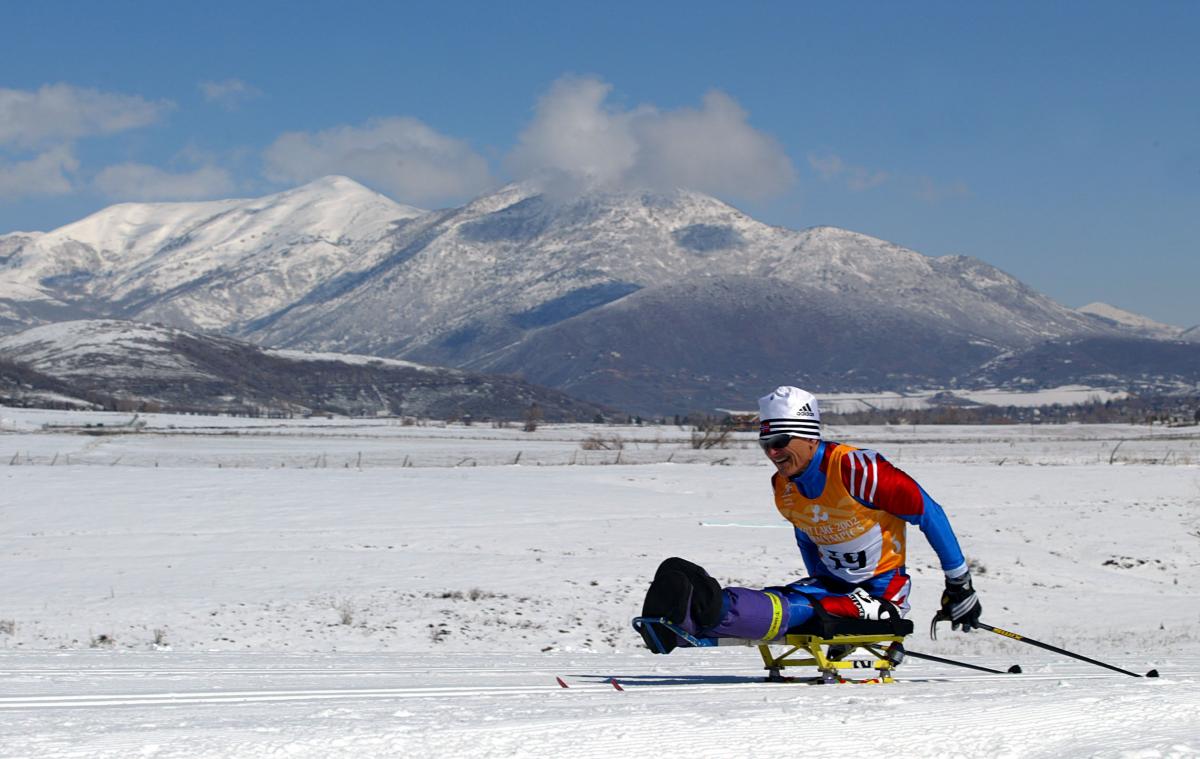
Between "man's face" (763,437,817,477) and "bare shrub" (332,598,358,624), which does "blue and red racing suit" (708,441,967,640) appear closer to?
"man's face" (763,437,817,477)

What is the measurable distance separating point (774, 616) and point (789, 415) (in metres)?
1.22

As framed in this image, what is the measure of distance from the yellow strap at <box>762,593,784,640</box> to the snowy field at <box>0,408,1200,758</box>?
33 centimetres

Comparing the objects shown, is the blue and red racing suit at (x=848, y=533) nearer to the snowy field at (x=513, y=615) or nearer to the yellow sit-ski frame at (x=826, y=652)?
the yellow sit-ski frame at (x=826, y=652)

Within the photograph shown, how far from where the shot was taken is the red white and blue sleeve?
27.1 ft

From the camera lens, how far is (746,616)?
310 inches

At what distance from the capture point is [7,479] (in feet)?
128

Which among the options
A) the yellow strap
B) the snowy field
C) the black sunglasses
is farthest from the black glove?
the black sunglasses

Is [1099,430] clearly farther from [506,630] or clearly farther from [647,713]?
[647,713]

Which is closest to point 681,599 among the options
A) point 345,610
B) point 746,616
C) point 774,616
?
point 746,616

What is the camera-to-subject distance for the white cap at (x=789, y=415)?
8.23 metres

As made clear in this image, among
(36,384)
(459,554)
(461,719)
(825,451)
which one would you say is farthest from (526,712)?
(36,384)

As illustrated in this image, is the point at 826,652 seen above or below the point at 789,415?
below

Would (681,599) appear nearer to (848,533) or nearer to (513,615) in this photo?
(848,533)

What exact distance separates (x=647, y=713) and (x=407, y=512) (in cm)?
2766
